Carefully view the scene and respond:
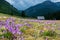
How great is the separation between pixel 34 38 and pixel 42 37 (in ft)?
2.24

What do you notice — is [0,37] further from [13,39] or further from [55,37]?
[55,37]

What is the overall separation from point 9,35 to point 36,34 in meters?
3.01

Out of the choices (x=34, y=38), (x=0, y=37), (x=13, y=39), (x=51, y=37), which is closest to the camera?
(x=13, y=39)

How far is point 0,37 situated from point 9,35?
1.52ft

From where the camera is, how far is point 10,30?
1152 centimetres

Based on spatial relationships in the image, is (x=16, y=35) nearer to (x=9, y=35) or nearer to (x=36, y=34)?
(x=9, y=35)

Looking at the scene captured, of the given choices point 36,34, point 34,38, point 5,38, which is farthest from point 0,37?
point 36,34

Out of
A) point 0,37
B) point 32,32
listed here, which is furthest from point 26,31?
point 0,37

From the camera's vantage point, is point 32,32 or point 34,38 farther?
point 32,32

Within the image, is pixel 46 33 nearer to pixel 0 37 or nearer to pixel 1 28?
pixel 1 28

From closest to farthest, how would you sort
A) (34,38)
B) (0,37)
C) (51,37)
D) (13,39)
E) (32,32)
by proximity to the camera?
(13,39), (0,37), (34,38), (51,37), (32,32)

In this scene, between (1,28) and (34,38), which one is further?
(1,28)

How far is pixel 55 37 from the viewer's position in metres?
14.5

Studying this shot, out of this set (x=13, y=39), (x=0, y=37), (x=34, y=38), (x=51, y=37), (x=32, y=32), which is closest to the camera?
(x=13, y=39)
